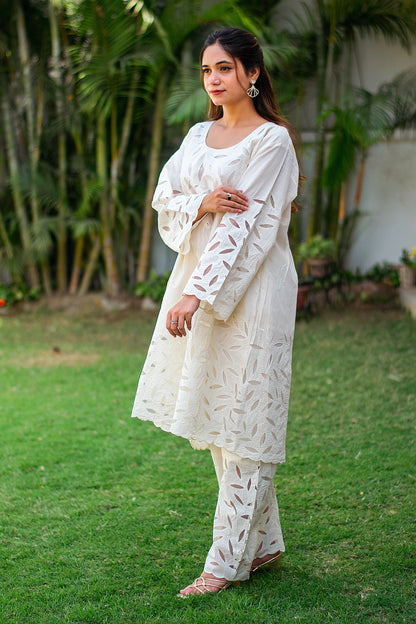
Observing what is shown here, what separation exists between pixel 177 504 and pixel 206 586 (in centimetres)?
70

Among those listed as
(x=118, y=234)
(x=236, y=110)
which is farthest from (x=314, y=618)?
(x=118, y=234)

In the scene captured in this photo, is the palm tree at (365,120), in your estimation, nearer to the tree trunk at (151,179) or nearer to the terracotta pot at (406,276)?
the terracotta pot at (406,276)

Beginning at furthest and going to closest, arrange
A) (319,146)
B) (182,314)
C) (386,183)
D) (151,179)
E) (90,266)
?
(90,266)
(151,179)
(386,183)
(319,146)
(182,314)

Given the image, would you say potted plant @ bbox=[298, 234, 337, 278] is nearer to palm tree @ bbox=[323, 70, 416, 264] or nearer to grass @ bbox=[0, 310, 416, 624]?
palm tree @ bbox=[323, 70, 416, 264]

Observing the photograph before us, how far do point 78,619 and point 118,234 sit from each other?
5.91m

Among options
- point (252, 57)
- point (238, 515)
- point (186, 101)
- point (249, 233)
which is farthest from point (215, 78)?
point (186, 101)

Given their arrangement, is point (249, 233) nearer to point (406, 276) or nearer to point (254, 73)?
point (254, 73)

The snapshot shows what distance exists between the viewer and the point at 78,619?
6.70 ft

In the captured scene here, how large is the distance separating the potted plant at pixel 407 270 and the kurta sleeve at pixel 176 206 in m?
4.86

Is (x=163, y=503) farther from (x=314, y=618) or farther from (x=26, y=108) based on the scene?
(x=26, y=108)

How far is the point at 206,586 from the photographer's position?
2.14 metres

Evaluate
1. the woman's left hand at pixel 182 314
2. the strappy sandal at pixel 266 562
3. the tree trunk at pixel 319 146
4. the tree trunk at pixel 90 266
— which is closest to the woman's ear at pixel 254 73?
the woman's left hand at pixel 182 314

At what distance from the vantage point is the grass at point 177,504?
211 centimetres

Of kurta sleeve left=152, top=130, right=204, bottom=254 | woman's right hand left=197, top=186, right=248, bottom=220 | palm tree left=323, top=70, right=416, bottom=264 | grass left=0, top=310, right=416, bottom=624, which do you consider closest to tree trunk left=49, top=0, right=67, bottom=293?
grass left=0, top=310, right=416, bottom=624
